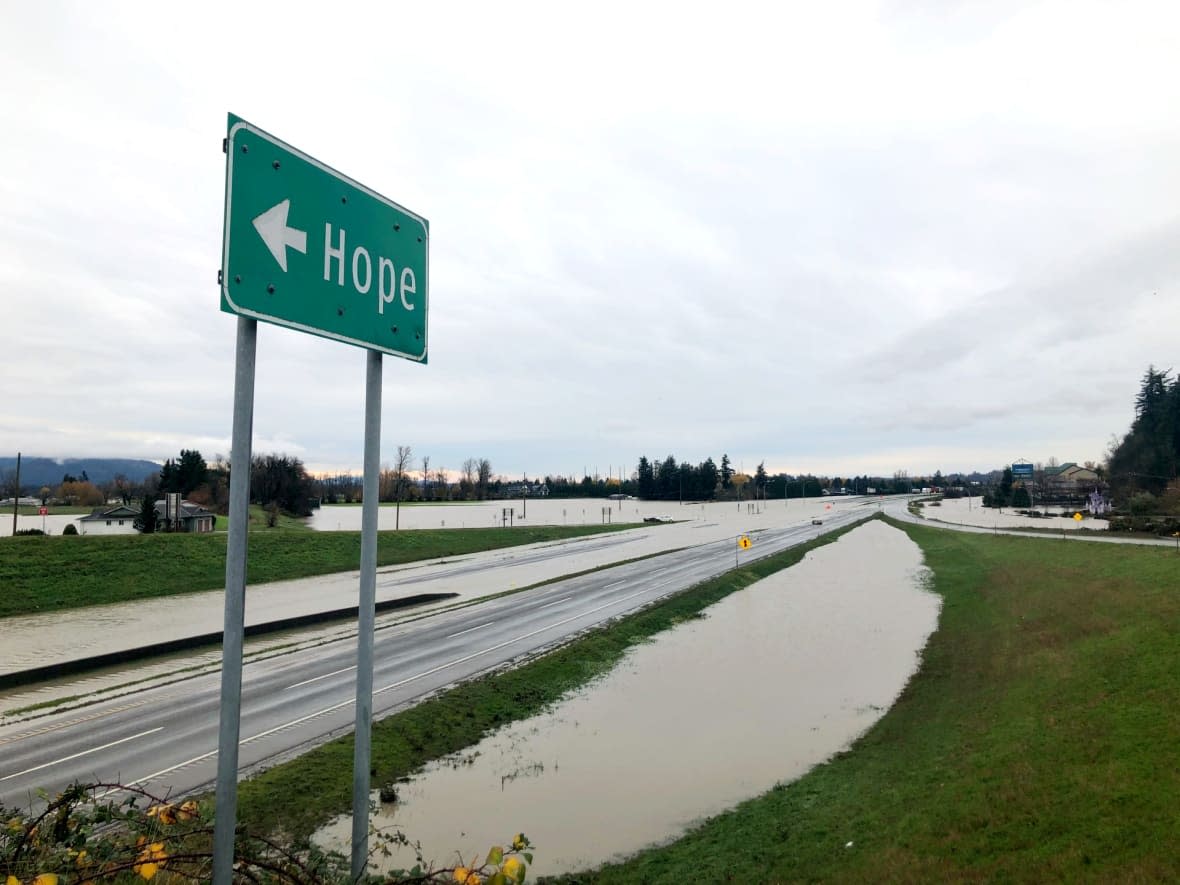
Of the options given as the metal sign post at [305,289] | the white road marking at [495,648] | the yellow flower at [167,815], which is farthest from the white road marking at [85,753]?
the metal sign post at [305,289]

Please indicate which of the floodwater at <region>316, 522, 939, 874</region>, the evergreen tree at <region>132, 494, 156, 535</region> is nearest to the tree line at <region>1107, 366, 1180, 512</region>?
the floodwater at <region>316, 522, 939, 874</region>

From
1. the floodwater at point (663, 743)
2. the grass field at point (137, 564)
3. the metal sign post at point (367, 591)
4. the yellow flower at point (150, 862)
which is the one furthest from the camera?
the grass field at point (137, 564)

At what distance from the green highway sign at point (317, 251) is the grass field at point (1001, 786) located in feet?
32.8

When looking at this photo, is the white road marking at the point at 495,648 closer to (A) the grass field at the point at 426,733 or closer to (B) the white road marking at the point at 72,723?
(A) the grass field at the point at 426,733

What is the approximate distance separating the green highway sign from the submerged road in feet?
32.5

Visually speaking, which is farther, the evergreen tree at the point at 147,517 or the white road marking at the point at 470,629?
the evergreen tree at the point at 147,517

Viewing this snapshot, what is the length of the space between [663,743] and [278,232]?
1721 centimetres

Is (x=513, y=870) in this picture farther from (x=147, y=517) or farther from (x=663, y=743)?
(x=147, y=517)

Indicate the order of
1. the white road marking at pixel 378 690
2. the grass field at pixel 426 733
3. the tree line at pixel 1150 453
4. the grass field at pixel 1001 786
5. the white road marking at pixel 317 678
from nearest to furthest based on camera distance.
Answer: the grass field at pixel 1001 786
the grass field at pixel 426 733
the white road marking at pixel 378 690
the white road marking at pixel 317 678
the tree line at pixel 1150 453

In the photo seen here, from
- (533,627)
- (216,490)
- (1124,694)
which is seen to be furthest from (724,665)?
(216,490)

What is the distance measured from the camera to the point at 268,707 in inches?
780

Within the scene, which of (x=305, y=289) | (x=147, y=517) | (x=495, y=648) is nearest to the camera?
(x=305, y=289)

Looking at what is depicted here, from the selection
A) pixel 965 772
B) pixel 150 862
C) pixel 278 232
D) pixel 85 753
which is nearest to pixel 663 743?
pixel 965 772

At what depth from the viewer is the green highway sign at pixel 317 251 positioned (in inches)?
123
